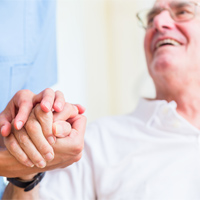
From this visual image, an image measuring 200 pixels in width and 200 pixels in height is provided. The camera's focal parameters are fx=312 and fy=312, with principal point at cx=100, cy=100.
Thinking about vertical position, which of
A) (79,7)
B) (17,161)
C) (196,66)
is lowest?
(17,161)

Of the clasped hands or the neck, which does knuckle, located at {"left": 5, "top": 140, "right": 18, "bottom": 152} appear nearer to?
the clasped hands

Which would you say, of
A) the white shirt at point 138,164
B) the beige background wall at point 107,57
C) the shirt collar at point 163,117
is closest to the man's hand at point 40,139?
the white shirt at point 138,164

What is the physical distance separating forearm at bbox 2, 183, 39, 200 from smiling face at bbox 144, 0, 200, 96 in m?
0.54

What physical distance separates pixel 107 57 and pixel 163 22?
2.47 feet

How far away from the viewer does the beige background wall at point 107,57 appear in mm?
1492

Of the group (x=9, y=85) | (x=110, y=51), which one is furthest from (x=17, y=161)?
(x=110, y=51)

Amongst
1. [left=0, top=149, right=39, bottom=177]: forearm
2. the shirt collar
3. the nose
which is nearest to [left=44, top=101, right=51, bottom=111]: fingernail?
[left=0, top=149, right=39, bottom=177]: forearm

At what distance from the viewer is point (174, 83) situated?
3.39ft

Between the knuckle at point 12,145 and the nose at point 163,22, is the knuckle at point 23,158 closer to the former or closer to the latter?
the knuckle at point 12,145

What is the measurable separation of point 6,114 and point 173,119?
21.7 inches

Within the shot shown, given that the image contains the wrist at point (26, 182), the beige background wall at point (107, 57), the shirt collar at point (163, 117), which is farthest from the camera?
the beige background wall at point (107, 57)

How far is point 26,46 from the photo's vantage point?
2.82 ft

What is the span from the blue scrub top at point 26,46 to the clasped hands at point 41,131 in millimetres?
195

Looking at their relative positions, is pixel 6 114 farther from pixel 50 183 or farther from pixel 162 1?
pixel 162 1
